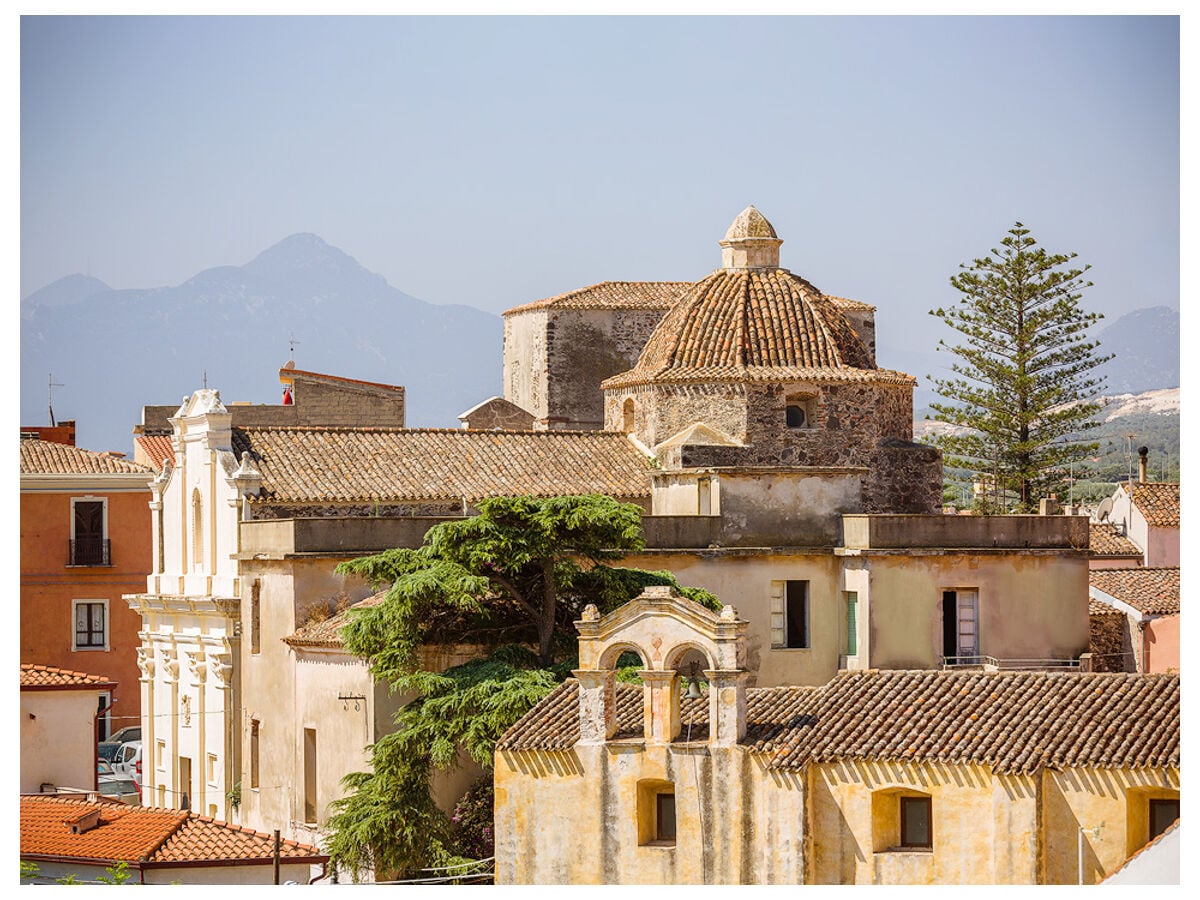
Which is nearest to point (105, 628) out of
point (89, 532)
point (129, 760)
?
point (89, 532)

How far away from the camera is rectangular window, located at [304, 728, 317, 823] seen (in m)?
31.1

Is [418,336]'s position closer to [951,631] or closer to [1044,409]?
[1044,409]

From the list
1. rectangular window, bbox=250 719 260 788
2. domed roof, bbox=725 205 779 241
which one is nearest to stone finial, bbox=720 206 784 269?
domed roof, bbox=725 205 779 241

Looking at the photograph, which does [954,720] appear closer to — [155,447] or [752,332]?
[752,332]

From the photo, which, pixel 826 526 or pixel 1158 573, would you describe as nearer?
pixel 826 526

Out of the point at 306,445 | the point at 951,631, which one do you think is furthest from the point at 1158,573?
the point at 306,445

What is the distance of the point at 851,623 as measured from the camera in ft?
111

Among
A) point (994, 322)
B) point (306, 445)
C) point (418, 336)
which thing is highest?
point (418, 336)

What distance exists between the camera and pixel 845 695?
2441 centimetres

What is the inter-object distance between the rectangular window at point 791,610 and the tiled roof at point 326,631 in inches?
239

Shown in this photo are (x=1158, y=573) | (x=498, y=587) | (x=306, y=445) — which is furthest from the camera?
(x=1158, y=573)

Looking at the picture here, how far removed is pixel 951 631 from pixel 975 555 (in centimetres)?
117

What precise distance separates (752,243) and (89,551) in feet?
49.3
